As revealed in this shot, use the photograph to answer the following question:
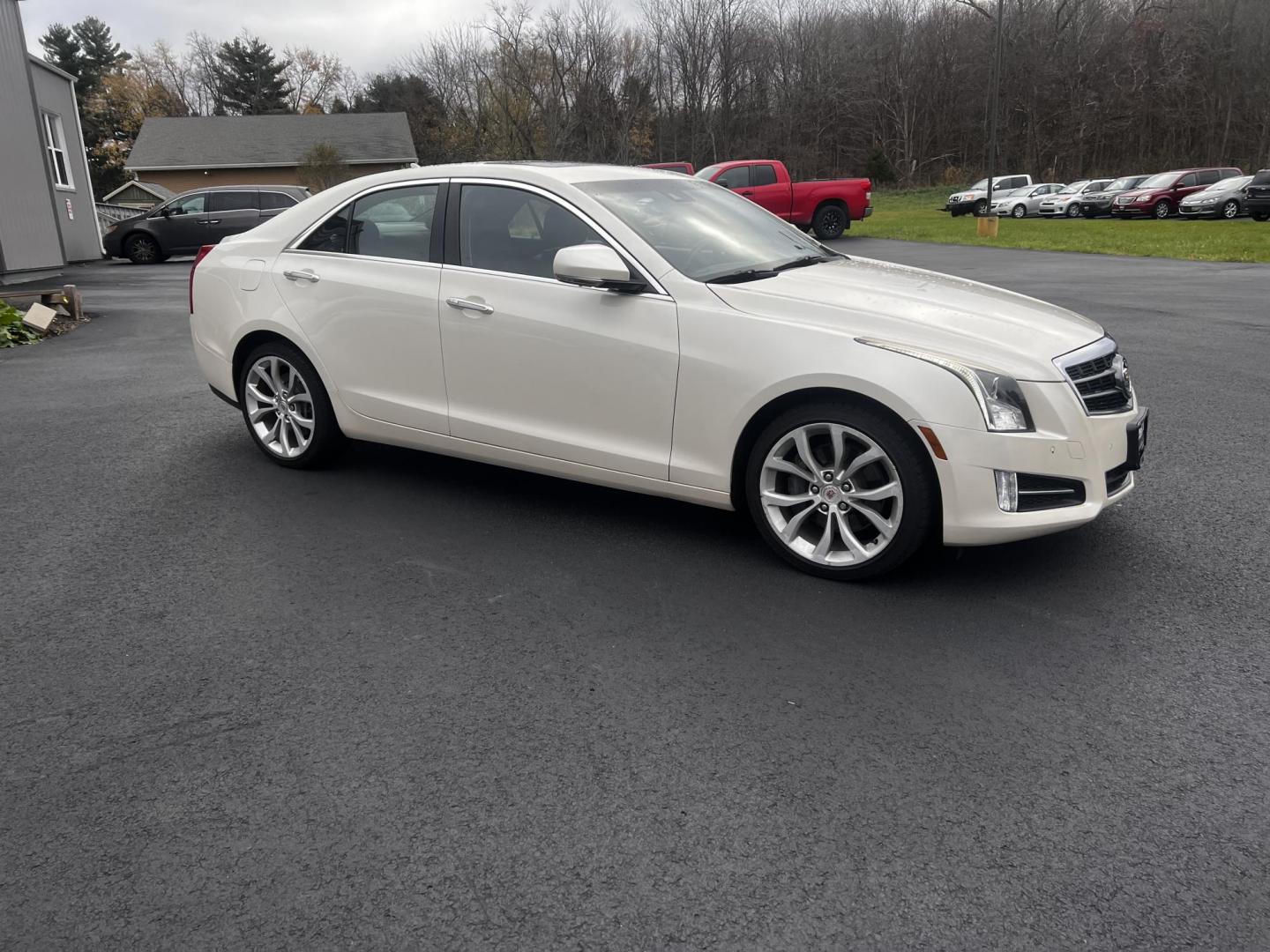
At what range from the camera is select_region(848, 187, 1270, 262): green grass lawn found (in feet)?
70.6

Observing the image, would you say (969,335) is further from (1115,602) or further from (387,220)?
(387,220)

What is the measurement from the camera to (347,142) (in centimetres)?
5797

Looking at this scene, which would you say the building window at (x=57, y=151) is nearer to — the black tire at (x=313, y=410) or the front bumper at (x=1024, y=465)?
the black tire at (x=313, y=410)

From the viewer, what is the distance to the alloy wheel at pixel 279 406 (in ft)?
18.9

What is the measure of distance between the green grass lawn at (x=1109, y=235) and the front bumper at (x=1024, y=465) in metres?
18.5

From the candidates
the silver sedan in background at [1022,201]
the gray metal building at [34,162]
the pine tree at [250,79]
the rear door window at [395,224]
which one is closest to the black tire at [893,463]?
the rear door window at [395,224]

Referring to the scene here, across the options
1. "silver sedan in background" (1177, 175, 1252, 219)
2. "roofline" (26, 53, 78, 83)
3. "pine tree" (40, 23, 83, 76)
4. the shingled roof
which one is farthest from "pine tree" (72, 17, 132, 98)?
"silver sedan in background" (1177, 175, 1252, 219)

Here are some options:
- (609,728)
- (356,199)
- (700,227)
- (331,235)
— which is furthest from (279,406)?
(609,728)

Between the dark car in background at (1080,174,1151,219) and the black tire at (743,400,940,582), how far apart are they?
40891 millimetres

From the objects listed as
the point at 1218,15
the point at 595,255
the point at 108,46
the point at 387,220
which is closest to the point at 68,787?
the point at 595,255

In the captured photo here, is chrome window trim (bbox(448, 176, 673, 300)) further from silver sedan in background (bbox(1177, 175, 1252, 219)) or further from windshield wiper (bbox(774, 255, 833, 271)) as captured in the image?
silver sedan in background (bbox(1177, 175, 1252, 219))

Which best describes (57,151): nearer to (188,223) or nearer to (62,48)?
(188,223)

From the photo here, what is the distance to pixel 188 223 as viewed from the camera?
2577cm

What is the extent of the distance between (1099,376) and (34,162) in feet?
75.2
